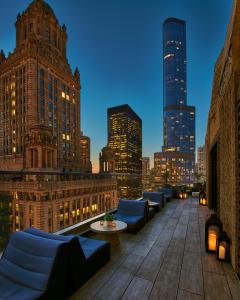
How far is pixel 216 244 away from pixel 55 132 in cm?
5240

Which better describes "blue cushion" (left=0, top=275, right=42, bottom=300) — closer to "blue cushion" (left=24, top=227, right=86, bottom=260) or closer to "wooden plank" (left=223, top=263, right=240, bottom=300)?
"blue cushion" (left=24, top=227, right=86, bottom=260)

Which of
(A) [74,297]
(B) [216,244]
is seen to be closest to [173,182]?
(B) [216,244]

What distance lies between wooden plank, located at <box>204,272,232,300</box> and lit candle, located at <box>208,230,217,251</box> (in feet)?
2.47

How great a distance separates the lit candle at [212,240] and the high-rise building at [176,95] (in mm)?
109339

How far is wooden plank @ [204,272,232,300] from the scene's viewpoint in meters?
2.15

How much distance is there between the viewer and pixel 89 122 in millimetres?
136875

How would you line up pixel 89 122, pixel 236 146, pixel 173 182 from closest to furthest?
pixel 236 146 → pixel 173 182 → pixel 89 122

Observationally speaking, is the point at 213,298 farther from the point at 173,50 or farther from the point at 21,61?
the point at 173,50

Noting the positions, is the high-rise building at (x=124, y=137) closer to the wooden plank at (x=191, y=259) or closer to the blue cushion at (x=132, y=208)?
the blue cushion at (x=132, y=208)

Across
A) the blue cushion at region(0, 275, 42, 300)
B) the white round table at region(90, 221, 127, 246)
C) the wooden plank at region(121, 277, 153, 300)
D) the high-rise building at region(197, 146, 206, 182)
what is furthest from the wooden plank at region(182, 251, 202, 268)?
the high-rise building at region(197, 146, 206, 182)

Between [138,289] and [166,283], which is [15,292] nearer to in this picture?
[138,289]

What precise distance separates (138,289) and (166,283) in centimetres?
44

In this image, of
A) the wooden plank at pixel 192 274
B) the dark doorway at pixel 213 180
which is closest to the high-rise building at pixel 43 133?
the dark doorway at pixel 213 180

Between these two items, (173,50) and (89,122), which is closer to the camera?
(173,50)
